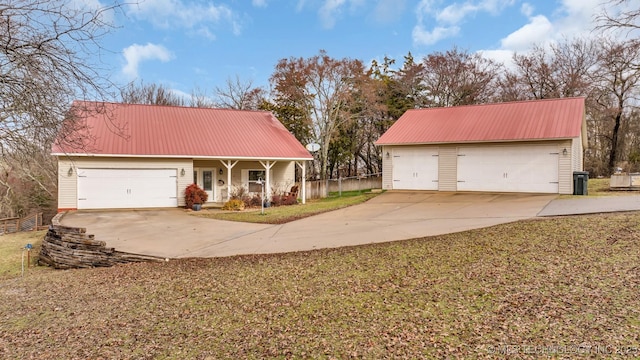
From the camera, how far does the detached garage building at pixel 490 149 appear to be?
1561cm

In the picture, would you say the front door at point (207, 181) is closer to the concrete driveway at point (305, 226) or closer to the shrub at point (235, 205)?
the shrub at point (235, 205)

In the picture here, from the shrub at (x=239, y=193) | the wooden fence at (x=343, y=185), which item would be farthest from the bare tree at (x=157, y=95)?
the shrub at (x=239, y=193)

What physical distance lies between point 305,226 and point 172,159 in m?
8.71

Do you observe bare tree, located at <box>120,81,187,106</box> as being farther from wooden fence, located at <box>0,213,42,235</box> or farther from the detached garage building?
the detached garage building

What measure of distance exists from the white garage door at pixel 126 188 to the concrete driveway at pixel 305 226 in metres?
0.79

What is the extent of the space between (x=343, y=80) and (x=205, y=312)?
75.8 ft

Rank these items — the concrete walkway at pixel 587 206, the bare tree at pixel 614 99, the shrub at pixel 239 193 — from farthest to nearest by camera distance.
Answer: the bare tree at pixel 614 99 → the shrub at pixel 239 193 → the concrete walkway at pixel 587 206

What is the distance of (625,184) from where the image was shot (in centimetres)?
1670

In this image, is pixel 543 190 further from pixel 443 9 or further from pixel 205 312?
pixel 205 312

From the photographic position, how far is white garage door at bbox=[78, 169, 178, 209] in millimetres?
15719

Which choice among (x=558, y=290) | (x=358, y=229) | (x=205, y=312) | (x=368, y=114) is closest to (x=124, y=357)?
(x=205, y=312)

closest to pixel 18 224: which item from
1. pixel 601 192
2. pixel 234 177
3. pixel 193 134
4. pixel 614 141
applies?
pixel 193 134

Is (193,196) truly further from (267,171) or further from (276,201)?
(276,201)

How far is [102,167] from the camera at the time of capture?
1594cm
